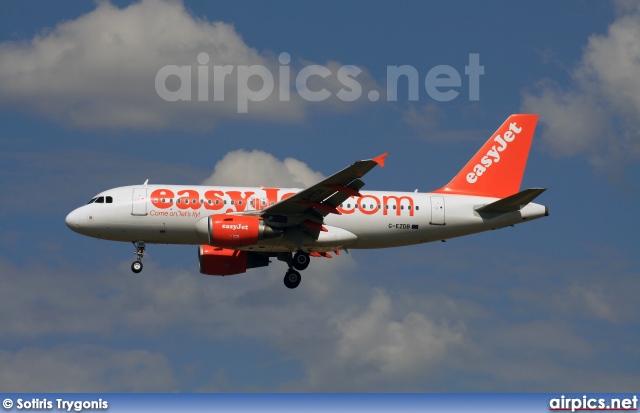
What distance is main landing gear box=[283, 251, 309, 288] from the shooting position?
227 ft

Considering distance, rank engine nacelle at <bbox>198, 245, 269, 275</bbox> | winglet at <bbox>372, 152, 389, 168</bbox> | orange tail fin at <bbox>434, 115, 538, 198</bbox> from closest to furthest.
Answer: winglet at <bbox>372, 152, 389, 168</bbox> → engine nacelle at <bbox>198, 245, 269, 275</bbox> → orange tail fin at <bbox>434, 115, 538, 198</bbox>

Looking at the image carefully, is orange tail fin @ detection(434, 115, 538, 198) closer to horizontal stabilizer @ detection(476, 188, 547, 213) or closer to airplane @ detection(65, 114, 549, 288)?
airplane @ detection(65, 114, 549, 288)

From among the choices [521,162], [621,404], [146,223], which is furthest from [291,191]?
[621,404]

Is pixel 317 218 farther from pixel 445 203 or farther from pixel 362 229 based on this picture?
pixel 445 203

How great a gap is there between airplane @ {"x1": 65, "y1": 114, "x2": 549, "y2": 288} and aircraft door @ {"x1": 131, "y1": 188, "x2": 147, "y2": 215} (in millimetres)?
51

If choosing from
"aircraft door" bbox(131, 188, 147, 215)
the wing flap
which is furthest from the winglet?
"aircraft door" bbox(131, 188, 147, 215)

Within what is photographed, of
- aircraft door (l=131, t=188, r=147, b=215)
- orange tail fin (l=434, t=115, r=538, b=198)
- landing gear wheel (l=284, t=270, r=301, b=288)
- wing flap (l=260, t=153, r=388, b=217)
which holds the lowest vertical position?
landing gear wheel (l=284, t=270, r=301, b=288)

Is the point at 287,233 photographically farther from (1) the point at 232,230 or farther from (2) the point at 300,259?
(1) the point at 232,230

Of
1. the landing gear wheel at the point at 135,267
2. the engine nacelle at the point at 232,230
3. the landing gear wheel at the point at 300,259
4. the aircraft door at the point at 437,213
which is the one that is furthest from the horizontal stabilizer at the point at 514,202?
the landing gear wheel at the point at 135,267

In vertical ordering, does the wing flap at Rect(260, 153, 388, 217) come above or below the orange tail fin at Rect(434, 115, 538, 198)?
below

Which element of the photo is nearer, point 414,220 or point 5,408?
point 5,408

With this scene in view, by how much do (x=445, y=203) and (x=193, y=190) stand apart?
43.9 ft

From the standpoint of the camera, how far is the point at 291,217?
6719 centimetres

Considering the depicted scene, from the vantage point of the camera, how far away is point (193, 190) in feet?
222
